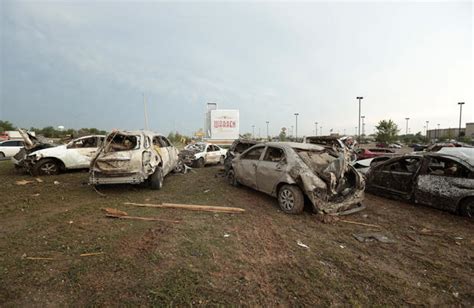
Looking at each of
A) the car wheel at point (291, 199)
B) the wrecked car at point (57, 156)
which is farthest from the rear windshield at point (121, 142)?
the car wheel at point (291, 199)

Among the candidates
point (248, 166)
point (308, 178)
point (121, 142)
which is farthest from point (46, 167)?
point (308, 178)

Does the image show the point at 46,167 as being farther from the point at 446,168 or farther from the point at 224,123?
the point at 224,123

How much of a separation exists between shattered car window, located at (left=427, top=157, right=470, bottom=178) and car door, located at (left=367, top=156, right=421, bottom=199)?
9.7 inches

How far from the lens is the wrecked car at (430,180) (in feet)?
14.1

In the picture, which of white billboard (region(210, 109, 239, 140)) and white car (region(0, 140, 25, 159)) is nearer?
white car (region(0, 140, 25, 159))

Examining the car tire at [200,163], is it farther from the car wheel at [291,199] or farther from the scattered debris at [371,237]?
the scattered debris at [371,237]

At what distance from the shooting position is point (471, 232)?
12.5ft

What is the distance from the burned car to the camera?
13.9 ft

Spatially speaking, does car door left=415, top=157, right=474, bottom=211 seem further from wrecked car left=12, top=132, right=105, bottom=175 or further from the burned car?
wrecked car left=12, top=132, right=105, bottom=175

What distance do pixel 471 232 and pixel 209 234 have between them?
179 inches

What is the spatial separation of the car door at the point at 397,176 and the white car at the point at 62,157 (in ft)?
30.5

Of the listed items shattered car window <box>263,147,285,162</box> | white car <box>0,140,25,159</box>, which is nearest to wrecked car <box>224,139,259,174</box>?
shattered car window <box>263,147,285,162</box>

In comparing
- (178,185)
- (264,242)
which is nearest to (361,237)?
(264,242)

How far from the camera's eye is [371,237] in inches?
143
